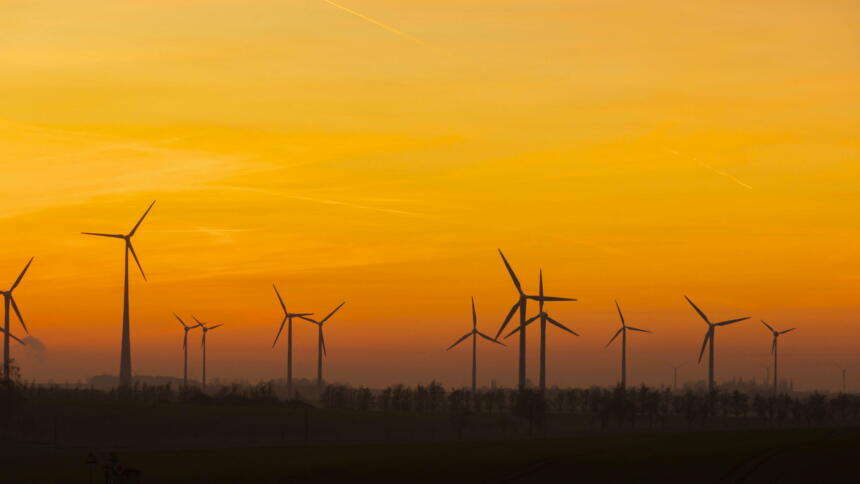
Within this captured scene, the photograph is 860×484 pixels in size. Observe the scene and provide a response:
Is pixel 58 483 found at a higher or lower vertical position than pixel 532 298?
lower

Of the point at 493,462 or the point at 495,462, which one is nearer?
the point at 495,462

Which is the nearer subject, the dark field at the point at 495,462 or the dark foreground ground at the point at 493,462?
the dark foreground ground at the point at 493,462

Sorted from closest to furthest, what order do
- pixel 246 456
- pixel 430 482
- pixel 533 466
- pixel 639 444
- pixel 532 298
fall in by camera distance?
1. pixel 430 482
2. pixel 533 466
3. pixel 246 456
4. pixel 639 444
5. pixel 532 298

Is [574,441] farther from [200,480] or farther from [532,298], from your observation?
[200,480]

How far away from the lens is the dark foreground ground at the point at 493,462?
10312 centimetres

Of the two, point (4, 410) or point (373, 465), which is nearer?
point (373, 465)

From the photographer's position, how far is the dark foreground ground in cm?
10312

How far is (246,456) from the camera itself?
13288 centimetres

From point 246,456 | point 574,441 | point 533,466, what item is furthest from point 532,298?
point 533,466

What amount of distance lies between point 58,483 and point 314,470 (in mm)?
19900

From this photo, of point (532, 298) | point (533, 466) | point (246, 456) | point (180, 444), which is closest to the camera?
point (533, 466)

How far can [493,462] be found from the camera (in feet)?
378

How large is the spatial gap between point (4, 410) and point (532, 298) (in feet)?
243

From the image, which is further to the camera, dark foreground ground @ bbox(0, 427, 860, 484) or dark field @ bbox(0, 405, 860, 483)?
dark field @ bbox(0, 405, 860, 483)
